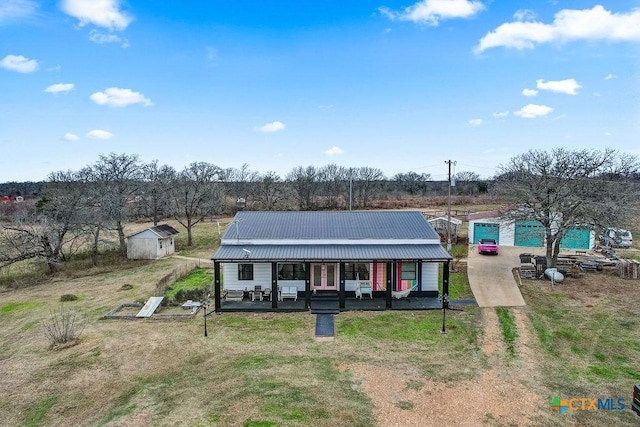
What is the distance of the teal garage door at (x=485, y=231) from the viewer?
108ft

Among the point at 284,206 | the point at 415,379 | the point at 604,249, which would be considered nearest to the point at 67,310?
→ the point at 415,379

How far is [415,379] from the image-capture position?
11.2m

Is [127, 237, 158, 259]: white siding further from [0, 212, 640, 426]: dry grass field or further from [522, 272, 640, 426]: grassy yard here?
[522, 272, 640, 426]: grassy yard

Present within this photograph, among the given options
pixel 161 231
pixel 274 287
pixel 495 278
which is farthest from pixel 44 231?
pixel 495 278

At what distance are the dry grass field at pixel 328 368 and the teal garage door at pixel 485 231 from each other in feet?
48.0

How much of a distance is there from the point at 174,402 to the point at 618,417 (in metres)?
10.7

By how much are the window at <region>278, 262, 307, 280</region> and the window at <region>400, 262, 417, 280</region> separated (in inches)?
183

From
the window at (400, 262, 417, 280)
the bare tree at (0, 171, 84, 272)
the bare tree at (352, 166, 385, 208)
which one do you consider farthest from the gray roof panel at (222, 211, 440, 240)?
the bare tree at (352, 166, 385, 208)

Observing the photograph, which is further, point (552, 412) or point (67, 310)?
point (67, 310)

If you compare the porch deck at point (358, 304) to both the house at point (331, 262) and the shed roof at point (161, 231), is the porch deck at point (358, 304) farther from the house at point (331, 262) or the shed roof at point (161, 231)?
the shed roof at point (161, 231)

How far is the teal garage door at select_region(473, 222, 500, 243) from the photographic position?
3291 centimetres

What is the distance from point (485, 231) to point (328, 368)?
83.5ft

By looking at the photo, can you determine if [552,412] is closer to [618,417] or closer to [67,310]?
[618,417]

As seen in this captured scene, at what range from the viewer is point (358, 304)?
58.2 ft
